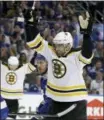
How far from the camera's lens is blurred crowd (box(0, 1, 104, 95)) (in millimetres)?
12505

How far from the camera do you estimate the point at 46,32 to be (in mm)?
13195

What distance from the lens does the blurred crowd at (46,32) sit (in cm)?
1251

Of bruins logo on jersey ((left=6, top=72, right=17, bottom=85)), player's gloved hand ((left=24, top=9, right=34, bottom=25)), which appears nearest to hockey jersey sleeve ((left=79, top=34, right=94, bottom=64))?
player's gloved hand ((left=24, top=9, right=34, bottom=25))

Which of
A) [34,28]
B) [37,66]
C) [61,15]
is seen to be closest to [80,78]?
[34,28]

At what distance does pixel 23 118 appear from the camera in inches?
448

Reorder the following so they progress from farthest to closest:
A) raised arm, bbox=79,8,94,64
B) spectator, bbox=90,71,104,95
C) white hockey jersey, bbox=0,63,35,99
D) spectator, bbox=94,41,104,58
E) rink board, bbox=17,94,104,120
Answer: spectator, bbox=94,41,104,58, spectator, bbox=90,71,104,95, rink board, bbox=17,94,104,120, white hockey jersey, bbox=0,63,35,99, raised arm, bbox=79,8,94,64

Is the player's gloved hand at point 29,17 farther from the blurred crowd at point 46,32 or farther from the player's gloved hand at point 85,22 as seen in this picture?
the blurred crowd at point 46,32

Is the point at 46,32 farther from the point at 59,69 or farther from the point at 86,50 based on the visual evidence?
the point at 86,50

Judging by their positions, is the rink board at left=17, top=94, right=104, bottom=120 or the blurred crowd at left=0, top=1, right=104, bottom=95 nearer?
the rink board at left=17, top=94, right=104, bottom=120

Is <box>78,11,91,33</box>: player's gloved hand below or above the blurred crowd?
above

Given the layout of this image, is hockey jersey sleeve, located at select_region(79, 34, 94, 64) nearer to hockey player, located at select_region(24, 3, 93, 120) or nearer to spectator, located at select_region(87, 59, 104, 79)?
hockey player, located at select_region(24, 3, 93, 120)

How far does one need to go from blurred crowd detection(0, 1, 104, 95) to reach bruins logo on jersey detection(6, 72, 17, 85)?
111 cm

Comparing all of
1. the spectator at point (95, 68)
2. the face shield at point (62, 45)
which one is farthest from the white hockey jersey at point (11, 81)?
the face shield at point (62, 45)

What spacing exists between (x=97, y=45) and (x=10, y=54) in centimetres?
201
